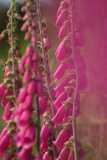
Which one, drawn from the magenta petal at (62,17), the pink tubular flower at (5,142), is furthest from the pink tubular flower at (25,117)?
the magenta petal at (62,17)

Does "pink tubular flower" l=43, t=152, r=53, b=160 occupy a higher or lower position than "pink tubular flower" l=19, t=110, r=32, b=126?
lower

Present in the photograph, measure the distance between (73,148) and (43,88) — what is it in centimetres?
14

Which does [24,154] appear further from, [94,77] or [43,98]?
[94,77]

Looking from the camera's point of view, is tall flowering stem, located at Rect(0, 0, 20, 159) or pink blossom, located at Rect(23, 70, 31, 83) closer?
pink blossom, located at Rect(23, 70, 31, 83)

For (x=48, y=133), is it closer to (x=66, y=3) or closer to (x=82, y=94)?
(x=82, y=94)

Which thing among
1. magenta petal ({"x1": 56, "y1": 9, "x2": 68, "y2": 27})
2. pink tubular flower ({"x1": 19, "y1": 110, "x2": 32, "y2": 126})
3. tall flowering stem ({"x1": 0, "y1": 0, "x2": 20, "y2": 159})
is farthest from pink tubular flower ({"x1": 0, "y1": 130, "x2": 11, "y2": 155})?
magenta petal ({"x1": 56, "y1": 9, "x2": 68, "y2": 27})

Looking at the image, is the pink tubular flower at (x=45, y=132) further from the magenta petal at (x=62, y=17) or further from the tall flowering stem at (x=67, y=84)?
the magenta petal at (x=62, y=17)

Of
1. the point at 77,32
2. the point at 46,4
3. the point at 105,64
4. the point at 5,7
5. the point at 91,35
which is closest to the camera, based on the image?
the point at 77,32

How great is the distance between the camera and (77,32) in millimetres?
1218

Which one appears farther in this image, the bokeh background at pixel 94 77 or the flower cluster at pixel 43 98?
the bokeh background at pixel 94 77

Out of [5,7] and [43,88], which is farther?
[5,7]

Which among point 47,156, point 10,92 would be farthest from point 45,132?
point 10,92

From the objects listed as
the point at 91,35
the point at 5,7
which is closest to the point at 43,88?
the point at 91,35

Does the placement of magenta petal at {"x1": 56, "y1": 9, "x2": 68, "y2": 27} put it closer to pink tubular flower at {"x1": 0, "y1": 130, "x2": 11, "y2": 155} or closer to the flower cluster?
the flower cluster
